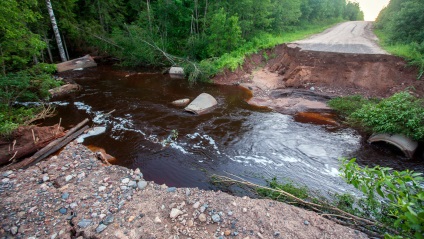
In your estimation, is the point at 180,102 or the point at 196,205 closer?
the point at 196,205

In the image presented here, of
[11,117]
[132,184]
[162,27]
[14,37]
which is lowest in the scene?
[132,184]

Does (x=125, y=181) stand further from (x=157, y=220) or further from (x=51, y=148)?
(x=51, y=148)

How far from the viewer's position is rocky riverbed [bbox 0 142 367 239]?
4.32 meters

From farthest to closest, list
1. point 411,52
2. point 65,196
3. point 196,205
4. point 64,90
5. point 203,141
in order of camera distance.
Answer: point 64,90
point 411,52
point 203,141
point 65,196
point 196,205

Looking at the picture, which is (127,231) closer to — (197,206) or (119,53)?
(197,206)

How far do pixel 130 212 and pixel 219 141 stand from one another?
4.79m

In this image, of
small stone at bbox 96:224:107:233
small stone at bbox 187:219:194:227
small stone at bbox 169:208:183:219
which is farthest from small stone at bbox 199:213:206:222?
small stone at bbox 96:224:107:233

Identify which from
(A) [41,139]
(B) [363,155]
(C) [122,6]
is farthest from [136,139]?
(C) [122,6]

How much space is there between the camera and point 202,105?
11820 millimetres

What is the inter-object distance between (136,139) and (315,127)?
7877 millimetres

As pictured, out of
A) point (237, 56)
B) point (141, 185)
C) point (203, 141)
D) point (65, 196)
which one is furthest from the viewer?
point (237, 56)

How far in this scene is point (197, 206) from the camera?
491 centimetres

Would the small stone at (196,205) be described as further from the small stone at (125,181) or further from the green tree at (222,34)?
the green tree at (222,34)

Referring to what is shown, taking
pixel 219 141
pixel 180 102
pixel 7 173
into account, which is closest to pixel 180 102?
pixel 180 102
